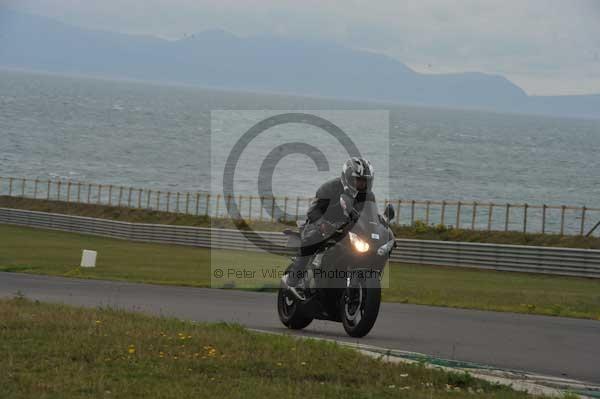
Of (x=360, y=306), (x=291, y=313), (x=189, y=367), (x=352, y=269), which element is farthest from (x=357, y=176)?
(x=189, y=367)

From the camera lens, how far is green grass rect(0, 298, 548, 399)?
7.45 metres

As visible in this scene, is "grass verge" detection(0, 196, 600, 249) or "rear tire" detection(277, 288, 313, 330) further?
"grass verge" detection(0, 196, 600, 249)

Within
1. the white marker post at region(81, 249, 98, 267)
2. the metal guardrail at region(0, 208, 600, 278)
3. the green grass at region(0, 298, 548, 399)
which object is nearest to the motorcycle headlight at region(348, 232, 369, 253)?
the green grass at region(0, 298, 548, 399)

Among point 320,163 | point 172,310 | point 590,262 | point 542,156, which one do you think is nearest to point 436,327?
point 172,310

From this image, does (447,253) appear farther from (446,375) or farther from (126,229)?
(446,375)

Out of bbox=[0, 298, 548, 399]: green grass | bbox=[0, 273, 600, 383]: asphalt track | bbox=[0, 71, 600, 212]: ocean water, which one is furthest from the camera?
bbox=[0, 71, 600, 212]: ocean water

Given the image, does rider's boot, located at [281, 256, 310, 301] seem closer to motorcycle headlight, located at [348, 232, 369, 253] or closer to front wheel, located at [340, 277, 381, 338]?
front wheel, located at [340, 277, 381, 338]

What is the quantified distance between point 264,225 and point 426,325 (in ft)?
123

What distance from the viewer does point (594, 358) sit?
11.0m

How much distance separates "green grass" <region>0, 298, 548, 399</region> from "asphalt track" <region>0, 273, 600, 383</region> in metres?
1.72

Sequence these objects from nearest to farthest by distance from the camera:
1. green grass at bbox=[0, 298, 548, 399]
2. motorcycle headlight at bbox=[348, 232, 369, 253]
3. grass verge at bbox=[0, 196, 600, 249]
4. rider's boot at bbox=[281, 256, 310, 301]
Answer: green grass at bbox=[0, 298, 548, 399] < motorcycle headlight at bbox=[348, 232, 369, 253] < rider's boot at bbox=[281, 256, 310, 301] < grass verge at bbox=[0, 196, 600, 249]

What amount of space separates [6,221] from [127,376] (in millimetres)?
50509

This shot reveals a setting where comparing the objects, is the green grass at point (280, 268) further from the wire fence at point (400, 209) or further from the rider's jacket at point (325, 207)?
the wire fence at point (400, 209)

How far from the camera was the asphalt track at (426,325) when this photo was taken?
10.7 meters
